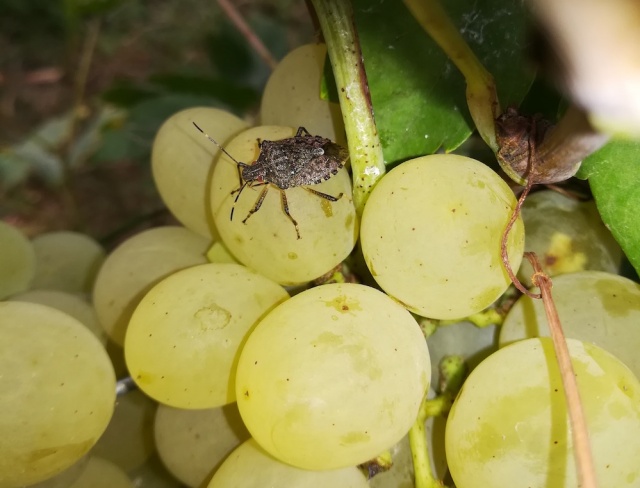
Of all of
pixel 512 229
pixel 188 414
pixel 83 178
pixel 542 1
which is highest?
pixel 542 1

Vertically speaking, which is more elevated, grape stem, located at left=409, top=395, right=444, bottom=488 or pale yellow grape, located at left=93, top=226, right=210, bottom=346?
pale yellow grape, located at left=93, top=226, right=210, bottom=346

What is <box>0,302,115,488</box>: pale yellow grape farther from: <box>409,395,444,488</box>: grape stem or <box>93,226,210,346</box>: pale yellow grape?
<box>409,395,444,488</box>: grape stem

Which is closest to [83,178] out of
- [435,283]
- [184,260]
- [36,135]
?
[36,135]

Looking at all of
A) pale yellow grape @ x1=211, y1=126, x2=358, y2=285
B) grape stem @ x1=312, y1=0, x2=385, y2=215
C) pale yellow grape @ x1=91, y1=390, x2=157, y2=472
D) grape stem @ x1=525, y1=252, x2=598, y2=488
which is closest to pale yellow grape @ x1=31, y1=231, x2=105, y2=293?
pale yellow grape @ x1=91, y1=390, x2=157, y2=472

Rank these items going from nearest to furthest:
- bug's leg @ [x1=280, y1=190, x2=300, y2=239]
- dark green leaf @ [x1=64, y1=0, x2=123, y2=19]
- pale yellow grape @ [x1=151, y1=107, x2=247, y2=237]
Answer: bug's leg @ [x1=280, y1=190, x2=300, y2=239] → pale yellow grape @ [x1=151, y1=107, x2=247, y2=237] → dark green leaf @ [x1=64, y1=0, x2=123, y2=19]

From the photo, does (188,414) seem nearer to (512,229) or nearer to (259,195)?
(259,195)

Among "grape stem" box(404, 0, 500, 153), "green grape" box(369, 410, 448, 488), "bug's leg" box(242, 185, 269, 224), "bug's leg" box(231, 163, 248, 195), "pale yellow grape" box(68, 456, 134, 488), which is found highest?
"grape stem" box(404, 0, 500, 153)

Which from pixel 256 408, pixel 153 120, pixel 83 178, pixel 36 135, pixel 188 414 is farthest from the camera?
pixel 83 178
